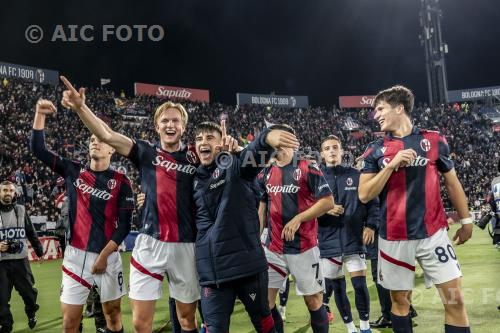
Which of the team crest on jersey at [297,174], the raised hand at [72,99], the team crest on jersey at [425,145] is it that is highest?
the raised hand at [72,99]

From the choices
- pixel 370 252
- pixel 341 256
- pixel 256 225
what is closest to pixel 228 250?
pixel 256 225

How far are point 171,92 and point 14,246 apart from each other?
39593mm

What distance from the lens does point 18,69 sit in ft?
114

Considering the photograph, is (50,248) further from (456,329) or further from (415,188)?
(456,329)

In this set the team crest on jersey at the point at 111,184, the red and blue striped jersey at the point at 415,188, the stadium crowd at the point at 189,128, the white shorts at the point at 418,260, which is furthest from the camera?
the stadium crowd at the point at 189,128

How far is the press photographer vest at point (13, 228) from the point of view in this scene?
7375 mm

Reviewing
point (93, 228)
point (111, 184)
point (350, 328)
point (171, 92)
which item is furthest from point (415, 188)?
point (171, 92)

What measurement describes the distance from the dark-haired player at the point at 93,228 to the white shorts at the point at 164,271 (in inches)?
29.7

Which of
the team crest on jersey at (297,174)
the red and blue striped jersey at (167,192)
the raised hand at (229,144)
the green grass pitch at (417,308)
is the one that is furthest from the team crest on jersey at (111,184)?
the green grass pitch at (417,308)

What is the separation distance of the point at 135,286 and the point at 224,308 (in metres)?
0.93

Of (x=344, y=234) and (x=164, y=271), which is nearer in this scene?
(x=164, y=271)

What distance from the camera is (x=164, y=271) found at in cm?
433

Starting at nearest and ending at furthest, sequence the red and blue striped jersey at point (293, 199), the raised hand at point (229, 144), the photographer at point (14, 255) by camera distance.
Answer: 1. the raised hand at point (229, 144)
2. the red and blue striped jersey at point (293, 199)
3. the photographer at point (14, 255)

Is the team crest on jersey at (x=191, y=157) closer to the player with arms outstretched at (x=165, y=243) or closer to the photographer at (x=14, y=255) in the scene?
the player with arms outstretched at (x=165, y=243)
